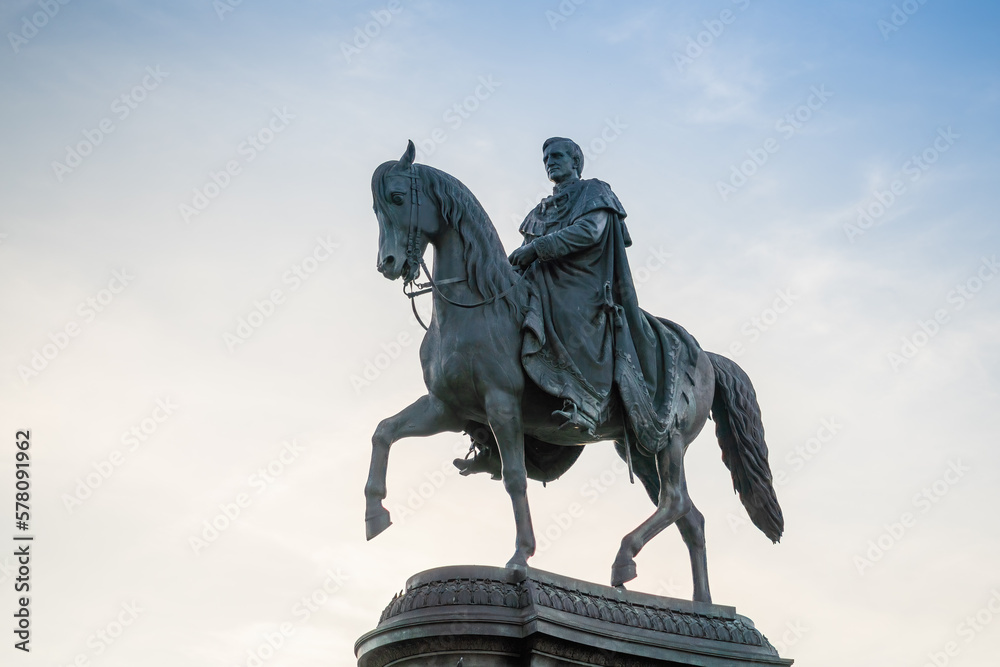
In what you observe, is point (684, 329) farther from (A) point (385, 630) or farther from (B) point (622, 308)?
(A) point (385, 630)

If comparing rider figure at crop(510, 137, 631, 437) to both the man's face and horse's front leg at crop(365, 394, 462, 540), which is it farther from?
horse's front leg at crop(365, 394, 462, 540)

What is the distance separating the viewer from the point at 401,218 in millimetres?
15039

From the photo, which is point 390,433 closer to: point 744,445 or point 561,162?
point 561,162

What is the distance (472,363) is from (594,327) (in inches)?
53.4

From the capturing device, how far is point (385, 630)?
1392 cm

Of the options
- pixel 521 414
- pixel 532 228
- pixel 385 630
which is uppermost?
pixel 532 228

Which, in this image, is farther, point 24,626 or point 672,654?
point 24,626

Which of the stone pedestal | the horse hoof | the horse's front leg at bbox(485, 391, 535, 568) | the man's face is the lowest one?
the stone pedestal

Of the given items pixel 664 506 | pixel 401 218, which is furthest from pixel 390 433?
pixel 664 506

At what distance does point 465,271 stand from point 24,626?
5720mm

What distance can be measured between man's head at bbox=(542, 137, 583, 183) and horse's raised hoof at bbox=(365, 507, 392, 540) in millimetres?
4132

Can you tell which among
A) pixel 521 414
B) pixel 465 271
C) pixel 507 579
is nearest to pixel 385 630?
pixel 507 579

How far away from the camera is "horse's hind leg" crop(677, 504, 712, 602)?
16.1m

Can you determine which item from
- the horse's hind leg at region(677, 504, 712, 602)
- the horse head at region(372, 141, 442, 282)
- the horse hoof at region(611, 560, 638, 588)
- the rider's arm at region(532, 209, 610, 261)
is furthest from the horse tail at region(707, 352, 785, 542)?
the horse head at region(372, 141, 442, 282)
